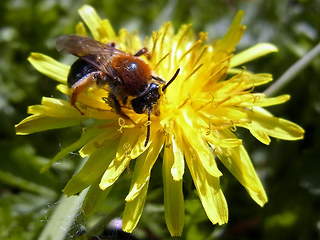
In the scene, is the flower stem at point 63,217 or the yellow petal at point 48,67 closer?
the flower stem at point 63,217

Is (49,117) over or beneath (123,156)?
over

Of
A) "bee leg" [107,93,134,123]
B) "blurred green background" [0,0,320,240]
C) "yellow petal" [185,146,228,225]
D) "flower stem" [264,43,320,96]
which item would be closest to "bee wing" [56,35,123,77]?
"bee leg" [107,93,134,123]

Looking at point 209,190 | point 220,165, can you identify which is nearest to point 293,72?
point 220,165

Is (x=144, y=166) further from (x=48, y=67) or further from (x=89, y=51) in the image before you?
(x=48, y=67)

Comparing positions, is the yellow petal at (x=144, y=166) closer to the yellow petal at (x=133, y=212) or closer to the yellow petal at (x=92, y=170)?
the yellow petal at (x=133, y=212)

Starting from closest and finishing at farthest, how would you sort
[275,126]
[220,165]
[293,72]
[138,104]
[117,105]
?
[138,104]
[117,105]
[275,126]
[220,165]
[293,72]

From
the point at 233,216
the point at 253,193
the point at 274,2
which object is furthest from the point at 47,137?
the point at 274,2

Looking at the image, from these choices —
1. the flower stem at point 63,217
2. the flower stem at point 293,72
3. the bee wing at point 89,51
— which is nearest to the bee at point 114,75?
the bee wing at point 89,51

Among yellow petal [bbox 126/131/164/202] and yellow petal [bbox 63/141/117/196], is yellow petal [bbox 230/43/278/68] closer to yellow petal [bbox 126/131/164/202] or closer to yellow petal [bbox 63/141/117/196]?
yellow petal [bbox 126/131/164/202]
